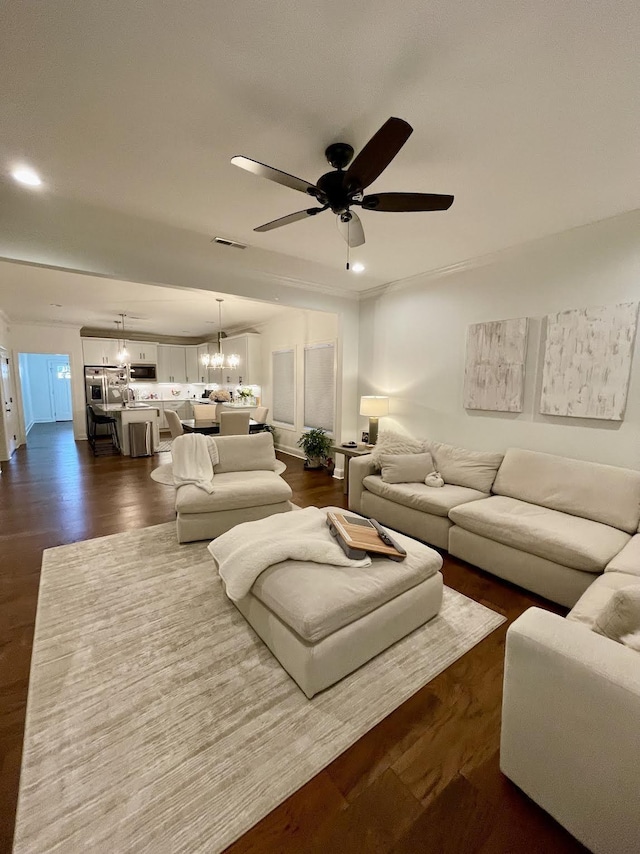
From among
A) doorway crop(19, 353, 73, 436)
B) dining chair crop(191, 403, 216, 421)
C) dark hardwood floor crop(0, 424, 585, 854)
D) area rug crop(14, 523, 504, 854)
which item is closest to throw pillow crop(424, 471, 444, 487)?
dark hardwood floor crop(0, 424, 585, 854)

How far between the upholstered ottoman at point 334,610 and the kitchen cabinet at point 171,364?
8812mm

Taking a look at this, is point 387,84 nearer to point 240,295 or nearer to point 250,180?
point 250,180

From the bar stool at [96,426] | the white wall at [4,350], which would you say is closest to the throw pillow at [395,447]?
the bar stool at [96,426]

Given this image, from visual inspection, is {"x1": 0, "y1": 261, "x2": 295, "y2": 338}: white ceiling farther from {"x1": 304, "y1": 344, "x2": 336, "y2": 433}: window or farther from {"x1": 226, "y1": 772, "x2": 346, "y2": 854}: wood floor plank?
{"x1": 226, "y1": 772, "x2": 346, "y2": 854}: wood floor plank

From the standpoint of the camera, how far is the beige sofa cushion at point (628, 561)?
1943mm

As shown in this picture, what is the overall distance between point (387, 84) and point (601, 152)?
1371 mm

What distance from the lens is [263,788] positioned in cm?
130

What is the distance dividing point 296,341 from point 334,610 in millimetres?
5597

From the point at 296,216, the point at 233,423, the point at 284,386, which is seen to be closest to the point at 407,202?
the point at 296,216

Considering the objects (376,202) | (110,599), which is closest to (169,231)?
(376,202)

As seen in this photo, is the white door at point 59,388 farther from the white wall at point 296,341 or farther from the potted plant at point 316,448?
the potted plant at point 316,448

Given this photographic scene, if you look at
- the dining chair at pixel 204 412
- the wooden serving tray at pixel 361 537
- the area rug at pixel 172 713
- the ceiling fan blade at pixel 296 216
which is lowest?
the area rug at pixel 172 713

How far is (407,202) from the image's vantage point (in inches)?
77.2

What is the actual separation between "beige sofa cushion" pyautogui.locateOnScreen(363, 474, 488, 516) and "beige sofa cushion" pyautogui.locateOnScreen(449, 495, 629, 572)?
5.1 inches
